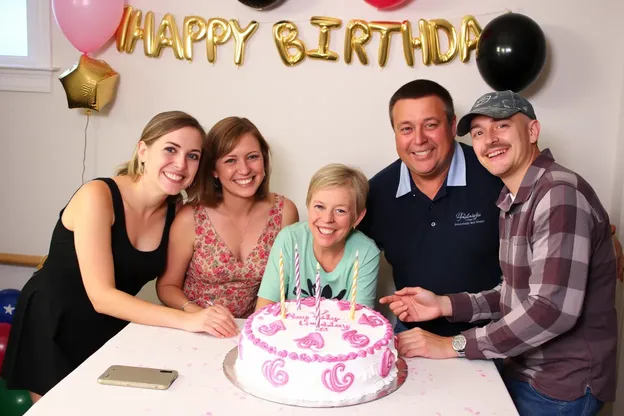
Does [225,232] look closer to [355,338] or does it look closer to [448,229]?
[448,229]

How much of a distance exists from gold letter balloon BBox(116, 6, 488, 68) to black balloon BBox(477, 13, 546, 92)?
17cm

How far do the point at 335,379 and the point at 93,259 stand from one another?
3.12ft

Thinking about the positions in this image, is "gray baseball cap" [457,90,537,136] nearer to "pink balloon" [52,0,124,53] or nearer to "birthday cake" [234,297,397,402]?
"birthday cake" [234,297,397,402]

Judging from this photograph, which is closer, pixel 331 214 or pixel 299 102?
Answer: pixel 331 214

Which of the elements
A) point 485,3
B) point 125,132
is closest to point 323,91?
point 485,3

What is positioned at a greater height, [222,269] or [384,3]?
[384,3]

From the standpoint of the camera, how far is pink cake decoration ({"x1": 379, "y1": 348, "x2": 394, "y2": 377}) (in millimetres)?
1575

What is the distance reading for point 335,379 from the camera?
4.92 feet

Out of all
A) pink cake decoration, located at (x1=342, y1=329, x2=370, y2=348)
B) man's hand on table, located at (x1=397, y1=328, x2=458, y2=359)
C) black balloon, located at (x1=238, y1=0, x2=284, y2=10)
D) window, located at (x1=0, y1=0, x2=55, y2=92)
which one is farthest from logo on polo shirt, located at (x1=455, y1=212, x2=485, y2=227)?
window, located at (x1=0, y1=0, x2=55, y2=92)

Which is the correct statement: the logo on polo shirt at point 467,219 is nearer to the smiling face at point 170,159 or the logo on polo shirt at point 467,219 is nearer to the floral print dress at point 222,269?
the floral print dress at point 222,269

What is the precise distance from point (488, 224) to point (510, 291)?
44 cm

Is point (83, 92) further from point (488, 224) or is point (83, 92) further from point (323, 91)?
point (488, 224)

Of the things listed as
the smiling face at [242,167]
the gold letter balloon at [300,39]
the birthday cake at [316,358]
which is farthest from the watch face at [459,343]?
the gold letter balloon at [300,39]

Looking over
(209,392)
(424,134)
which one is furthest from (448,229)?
(209,392)
